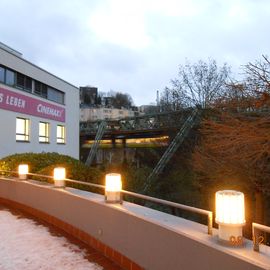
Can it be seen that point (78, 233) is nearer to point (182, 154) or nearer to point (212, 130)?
point (212, 130)

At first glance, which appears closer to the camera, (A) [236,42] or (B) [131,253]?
(B) [131,253]

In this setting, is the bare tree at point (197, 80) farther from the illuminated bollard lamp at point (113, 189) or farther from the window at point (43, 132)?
the illuminated bollard lamp at point (113, 189)

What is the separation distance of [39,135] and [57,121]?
9.85 ft

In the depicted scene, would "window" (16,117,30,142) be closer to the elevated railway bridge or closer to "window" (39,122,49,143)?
"window" (39,122,49,143)

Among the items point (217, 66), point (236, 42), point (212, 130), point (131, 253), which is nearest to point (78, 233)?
point (131, 253)

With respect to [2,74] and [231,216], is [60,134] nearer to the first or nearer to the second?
[2,74]

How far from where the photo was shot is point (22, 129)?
A: 2123cm

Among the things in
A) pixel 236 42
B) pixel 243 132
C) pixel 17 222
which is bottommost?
pixel 17 222

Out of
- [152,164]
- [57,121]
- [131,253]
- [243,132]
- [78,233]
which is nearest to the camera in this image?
[131,253]

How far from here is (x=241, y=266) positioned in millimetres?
2820

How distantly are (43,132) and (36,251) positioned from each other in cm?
1889

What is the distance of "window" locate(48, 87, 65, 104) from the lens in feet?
83.0

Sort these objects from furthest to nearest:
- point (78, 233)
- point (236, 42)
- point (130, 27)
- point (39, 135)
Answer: point (130, 27) < point (39, 135) < point (236, 42) < point (78, 233)

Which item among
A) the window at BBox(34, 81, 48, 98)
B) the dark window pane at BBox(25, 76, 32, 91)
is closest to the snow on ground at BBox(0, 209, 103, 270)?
the dark window pane at BBox(25, 76, 32, 91)
